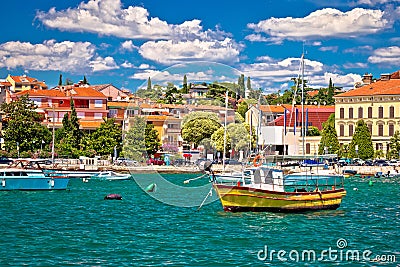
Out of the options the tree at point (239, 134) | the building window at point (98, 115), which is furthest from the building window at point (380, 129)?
the tree at point (239, 134)

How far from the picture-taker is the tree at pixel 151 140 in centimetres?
2211

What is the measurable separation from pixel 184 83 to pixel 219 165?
18.7 feet

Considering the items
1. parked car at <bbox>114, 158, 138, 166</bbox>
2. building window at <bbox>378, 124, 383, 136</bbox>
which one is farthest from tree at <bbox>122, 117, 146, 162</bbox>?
building window at <bbox>378, 124, 383, 136</bbox>

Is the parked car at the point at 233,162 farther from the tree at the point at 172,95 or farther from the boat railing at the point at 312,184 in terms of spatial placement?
the boat railing at the point at 312,184

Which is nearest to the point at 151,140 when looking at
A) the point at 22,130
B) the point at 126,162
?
the point at 126,162

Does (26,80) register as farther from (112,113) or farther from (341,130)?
(341,130)

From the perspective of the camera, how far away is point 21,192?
4519 cm

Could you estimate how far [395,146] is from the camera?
76625 millimetres

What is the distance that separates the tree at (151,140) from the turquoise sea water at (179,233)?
9.95 ft

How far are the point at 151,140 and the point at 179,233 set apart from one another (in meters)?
5.05

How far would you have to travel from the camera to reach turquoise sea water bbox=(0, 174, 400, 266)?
70.6 ft

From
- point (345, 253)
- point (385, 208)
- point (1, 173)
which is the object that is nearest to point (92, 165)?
point (1, 173)

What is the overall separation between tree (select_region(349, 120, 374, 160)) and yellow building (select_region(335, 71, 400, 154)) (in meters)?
3.39

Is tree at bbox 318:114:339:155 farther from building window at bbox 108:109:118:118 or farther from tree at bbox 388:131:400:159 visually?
building window at bbox 108:109:118:118
